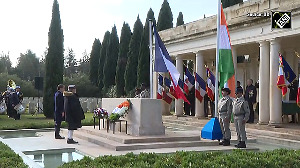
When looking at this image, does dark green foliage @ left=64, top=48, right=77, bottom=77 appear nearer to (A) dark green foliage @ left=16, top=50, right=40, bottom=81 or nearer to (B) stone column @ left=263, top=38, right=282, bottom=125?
(A) dark green foliage @ left=16, top=50, right=40, bottom=81

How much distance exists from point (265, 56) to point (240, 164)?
10.4 metres

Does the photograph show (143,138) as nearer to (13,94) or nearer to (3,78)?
(13,94)

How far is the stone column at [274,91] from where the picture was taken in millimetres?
15542

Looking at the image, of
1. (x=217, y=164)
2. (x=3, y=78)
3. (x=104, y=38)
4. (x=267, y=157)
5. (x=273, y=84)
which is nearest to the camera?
(x=217, y=164)

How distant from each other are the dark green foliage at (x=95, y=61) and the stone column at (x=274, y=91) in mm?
40427

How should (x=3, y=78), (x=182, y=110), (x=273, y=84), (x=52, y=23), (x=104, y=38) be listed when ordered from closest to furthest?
(x=273, y=84) < (x=182, y=110) < (x=52, y=23) < (x=3, y=78) < (x=104, y=38)

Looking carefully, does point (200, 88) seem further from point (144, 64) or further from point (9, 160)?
point (144, 64)

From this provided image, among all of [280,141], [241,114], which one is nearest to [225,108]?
[241,114]

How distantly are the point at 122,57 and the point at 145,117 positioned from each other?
118ft

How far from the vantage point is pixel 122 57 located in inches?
1892

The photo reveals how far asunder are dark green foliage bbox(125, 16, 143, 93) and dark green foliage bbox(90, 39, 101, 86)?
1126cm

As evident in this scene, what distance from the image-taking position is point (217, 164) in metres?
6.73

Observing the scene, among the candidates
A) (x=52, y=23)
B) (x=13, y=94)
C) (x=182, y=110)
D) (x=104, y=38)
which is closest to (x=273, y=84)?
(x=182, y=110)

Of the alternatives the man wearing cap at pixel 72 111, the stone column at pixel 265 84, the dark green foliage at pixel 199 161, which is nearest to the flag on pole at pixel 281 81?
the stone column at pixel 265 84
